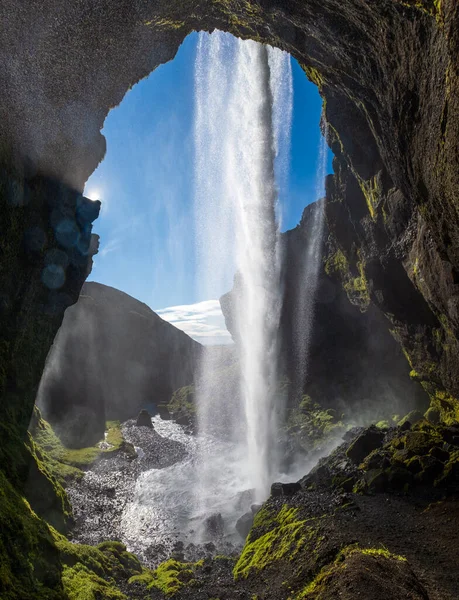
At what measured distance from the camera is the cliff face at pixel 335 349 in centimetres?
4059

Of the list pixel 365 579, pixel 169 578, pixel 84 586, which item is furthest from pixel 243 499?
pixel 365 579

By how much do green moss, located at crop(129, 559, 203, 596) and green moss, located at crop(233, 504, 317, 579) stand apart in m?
2.53

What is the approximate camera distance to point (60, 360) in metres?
62.9

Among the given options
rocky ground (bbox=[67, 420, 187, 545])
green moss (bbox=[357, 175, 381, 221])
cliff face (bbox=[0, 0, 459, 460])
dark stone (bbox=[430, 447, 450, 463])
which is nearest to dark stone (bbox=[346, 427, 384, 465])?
dark stone (bbox=[430, 447, 450, 463])

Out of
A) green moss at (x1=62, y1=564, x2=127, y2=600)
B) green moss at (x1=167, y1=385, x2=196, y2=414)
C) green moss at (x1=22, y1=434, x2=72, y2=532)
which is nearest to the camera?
green moss at (x1=62, y1=564, x2=127, y2=600)

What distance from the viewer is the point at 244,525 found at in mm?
24984

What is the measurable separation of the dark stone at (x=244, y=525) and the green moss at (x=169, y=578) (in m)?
6.47

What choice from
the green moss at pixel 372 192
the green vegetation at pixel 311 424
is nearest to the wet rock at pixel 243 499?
the green vegetation at pixel 311 424

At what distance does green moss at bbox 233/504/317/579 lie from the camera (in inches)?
586

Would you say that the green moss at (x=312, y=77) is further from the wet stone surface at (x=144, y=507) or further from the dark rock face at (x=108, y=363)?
the dark rock face at (x=108, y=363)

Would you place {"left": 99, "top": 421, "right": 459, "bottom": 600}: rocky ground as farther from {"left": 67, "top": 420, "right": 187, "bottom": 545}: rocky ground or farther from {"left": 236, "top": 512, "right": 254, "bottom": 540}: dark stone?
{"left": 67, "top": 420, "right": 187, "bottom": 545}: rocky ground

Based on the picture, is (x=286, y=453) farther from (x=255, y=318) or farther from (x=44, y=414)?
(x=44, y=414)

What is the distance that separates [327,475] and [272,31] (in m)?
28.4

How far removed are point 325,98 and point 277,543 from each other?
31252 millimetres
